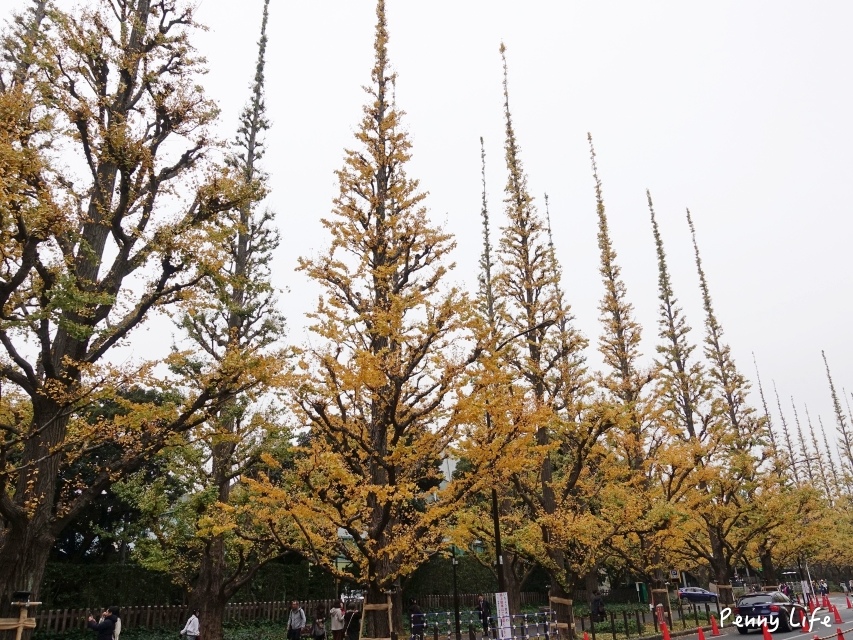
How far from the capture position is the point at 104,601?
56.1ft

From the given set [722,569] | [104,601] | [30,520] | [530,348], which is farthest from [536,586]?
[30,520]

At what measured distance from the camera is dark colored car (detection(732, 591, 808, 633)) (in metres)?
18.3

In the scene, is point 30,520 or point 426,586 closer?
point 30,520

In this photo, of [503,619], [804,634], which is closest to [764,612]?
[804,634]

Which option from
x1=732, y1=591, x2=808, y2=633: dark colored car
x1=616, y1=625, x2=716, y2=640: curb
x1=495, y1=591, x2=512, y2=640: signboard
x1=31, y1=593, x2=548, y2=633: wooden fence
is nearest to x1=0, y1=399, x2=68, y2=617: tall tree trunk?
x1=31, y1=593, x2=548, y2=633: wooden fence

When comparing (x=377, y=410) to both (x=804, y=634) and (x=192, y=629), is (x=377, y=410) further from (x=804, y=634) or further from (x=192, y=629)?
(x=804, y=634)

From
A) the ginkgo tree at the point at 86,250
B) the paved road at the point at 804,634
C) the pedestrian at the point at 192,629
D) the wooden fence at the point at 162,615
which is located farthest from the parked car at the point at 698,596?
the ginkgo tree at the point at 86,250

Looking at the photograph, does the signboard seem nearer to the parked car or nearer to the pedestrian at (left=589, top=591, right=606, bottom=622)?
the pedestrian at (left=589, top=591, right=606, bottom=622)

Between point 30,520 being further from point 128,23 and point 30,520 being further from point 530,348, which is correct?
point 530,348

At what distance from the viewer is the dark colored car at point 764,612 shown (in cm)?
1828

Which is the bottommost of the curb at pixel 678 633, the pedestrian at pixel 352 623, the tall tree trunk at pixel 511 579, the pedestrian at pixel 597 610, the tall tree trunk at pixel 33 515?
the curb at pixel 678 633

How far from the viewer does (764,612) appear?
60.2 feet

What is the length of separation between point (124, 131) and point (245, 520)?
1068 cm

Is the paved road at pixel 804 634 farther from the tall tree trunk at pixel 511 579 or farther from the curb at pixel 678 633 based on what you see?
the tall tree trunk at pixel 511 579
